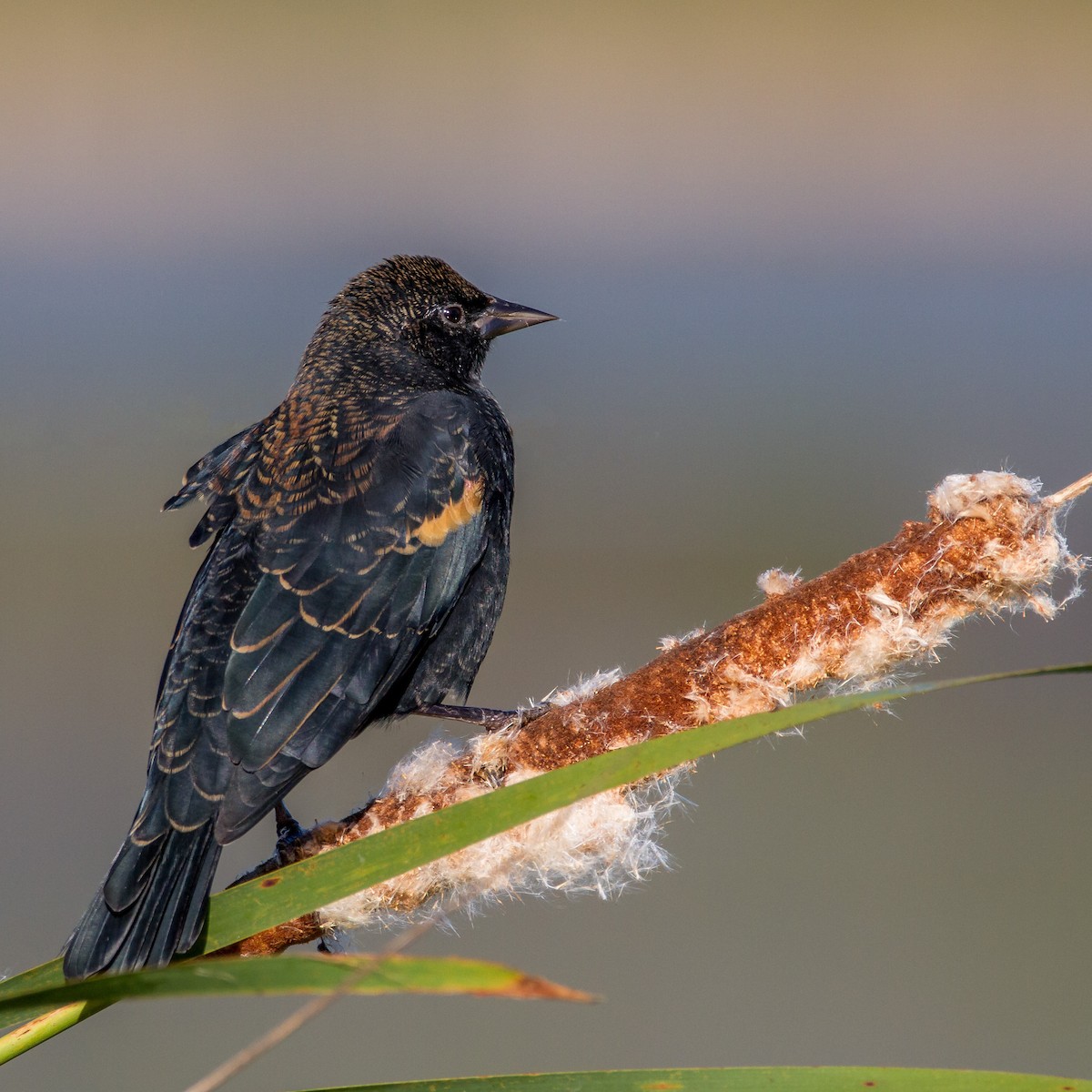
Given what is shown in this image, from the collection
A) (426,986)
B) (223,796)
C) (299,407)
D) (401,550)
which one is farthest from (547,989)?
(299,407)

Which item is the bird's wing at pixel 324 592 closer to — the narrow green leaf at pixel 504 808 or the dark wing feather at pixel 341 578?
the dark wing feather at pixel 341 578

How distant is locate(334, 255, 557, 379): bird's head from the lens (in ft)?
8.74

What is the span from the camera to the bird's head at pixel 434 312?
2.66 metres

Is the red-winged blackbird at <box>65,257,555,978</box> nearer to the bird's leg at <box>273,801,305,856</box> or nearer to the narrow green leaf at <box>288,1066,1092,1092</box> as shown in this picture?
the bird's leg at <box>273,801,305,856</box>

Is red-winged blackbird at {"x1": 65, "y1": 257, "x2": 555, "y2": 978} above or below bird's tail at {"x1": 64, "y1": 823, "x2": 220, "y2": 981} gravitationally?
above

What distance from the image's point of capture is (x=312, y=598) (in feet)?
6.15

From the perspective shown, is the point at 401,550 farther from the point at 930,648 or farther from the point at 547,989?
the point at 547,989

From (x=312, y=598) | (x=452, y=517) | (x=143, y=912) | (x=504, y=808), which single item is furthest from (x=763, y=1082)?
(x=452, y=517)

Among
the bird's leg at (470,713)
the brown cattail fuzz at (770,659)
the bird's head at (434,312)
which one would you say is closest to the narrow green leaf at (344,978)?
the brown cattail fuzz at (770,659)

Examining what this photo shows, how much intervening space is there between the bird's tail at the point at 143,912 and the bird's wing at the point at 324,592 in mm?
88

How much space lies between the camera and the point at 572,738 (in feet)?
4.76

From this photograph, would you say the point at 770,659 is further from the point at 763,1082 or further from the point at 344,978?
the point at 344,978

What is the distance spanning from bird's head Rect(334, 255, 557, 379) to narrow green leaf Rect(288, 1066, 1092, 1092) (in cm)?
186

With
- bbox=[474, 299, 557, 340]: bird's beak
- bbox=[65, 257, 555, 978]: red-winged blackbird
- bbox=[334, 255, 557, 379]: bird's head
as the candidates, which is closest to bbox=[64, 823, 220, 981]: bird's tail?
bbox=[65, 257, 555, 978]: red-winged blackbird
